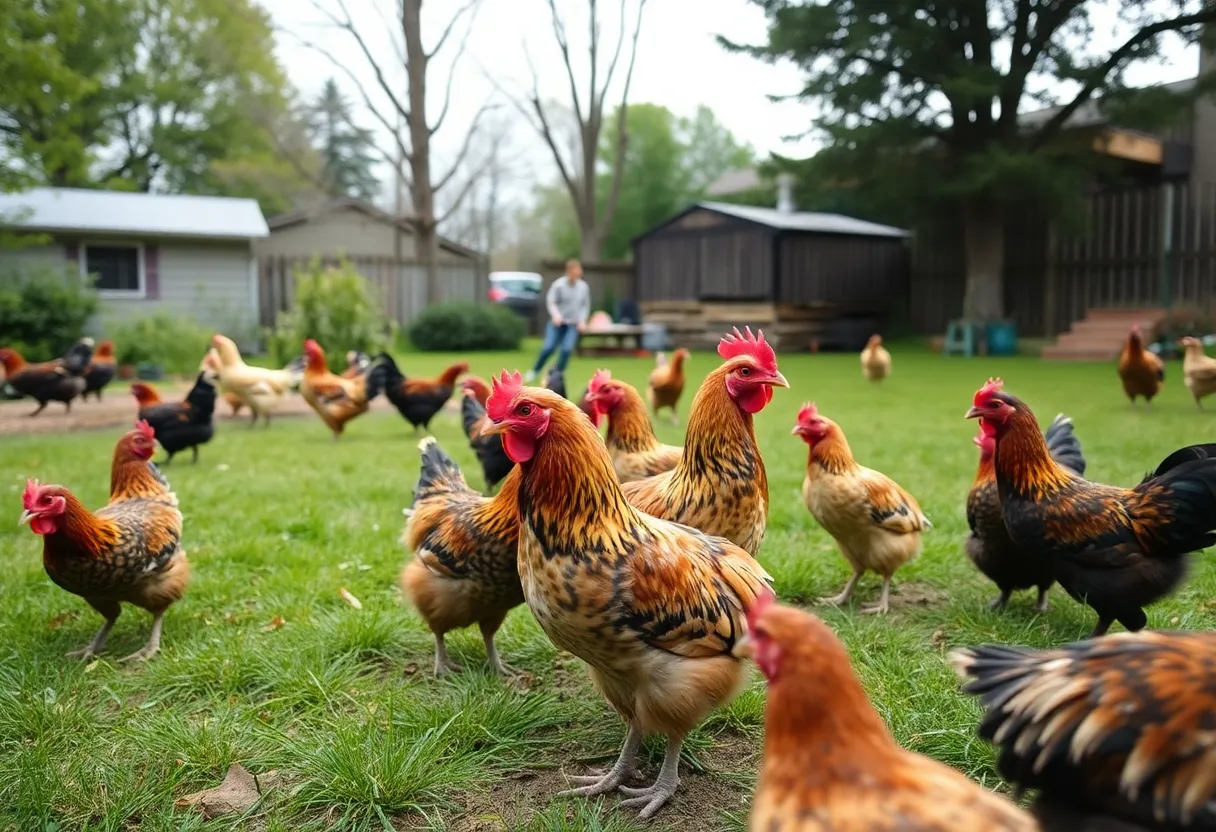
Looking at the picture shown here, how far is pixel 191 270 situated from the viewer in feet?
73.8

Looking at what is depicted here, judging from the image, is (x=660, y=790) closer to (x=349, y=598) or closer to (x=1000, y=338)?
(x=349, y=598)

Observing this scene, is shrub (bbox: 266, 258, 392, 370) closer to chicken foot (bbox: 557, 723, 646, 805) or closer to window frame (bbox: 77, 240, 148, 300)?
window frame (bbox: 77, 240, 148, 300)

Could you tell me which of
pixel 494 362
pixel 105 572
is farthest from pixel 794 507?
pixel 494 362

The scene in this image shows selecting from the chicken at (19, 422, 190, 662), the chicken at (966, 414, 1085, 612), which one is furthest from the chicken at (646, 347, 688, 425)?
the chicken at (19, 422, 190, 662)

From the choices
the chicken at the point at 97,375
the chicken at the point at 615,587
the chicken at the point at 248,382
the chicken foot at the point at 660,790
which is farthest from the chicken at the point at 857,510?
the chicken at the point at 97,375

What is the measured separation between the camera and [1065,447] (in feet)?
14.7

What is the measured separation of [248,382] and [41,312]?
33.7 ft

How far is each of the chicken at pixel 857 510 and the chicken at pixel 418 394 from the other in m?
6.41

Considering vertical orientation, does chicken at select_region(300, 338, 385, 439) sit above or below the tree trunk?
below

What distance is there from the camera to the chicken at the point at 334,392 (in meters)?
9.82

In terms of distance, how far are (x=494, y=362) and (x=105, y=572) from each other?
1590cm

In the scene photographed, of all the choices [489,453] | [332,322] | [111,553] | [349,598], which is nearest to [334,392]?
[489,453]

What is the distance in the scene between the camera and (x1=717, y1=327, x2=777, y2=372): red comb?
11.1 feet

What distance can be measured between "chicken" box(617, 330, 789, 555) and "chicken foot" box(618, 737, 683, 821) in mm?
944
